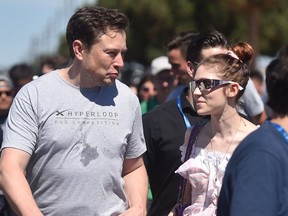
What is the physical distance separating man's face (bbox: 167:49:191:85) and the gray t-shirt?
6.89 feet

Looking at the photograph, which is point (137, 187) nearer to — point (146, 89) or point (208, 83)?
point (208, 83)

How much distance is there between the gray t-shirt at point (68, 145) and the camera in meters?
4.70

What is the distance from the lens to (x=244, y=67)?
491 cm

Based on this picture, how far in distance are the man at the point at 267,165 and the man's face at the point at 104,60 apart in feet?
4.96

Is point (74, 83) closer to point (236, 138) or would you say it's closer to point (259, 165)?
point (236, 138)

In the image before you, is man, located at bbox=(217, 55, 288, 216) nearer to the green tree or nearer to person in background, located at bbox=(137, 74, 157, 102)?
person in background, located at bbox=(137, 74, 157, 102)

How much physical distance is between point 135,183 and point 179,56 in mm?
2197

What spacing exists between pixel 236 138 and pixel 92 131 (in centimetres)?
77

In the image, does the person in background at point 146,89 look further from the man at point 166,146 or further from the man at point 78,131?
the man at point 78,131

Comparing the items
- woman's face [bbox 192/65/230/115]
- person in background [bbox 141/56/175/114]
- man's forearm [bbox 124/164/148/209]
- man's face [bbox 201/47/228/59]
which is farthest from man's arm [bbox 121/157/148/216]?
person in background [bbox 141/56/175/114]

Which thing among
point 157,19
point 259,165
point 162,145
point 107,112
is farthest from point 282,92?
point 157,19

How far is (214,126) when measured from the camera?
4.88m

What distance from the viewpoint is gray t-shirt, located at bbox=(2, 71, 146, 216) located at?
470 centimetres

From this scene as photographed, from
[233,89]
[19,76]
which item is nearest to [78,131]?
[233,89]
